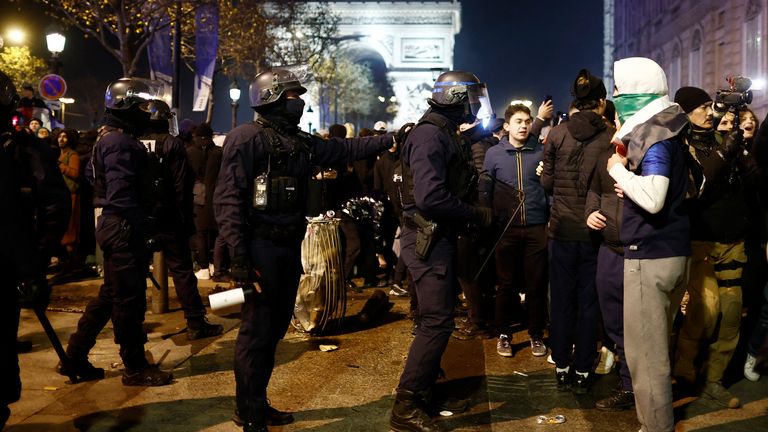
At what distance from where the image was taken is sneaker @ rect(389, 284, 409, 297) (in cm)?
973

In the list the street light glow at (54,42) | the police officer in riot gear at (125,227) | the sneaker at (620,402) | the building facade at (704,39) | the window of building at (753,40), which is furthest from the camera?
the building facade at (704,39)

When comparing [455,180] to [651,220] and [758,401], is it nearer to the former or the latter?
[651,220]

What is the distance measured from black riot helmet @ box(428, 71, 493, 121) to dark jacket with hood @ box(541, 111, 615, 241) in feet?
2.81

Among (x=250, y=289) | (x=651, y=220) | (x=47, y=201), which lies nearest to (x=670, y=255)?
(x=651, y=220)

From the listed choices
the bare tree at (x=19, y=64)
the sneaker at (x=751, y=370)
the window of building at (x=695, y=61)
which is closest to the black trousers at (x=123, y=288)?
the sneaker at (x=751, y=370)

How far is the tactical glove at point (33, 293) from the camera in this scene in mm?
3988

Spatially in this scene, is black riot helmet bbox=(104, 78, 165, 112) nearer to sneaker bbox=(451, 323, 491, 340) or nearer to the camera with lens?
sneaker bbox=(451, 323, 491, 340)

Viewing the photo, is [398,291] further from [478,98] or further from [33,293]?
[33,293]

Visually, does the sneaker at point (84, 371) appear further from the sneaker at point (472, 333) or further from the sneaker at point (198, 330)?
the sneaker at point (472, 333)

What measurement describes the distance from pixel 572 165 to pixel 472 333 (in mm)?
2295

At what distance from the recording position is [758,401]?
5590mm

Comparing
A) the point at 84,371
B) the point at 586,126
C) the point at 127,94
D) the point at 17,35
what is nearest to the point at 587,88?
the point at 586,126

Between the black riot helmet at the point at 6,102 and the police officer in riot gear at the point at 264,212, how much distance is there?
3.90 ft

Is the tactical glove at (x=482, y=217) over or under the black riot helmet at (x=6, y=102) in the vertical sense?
under
